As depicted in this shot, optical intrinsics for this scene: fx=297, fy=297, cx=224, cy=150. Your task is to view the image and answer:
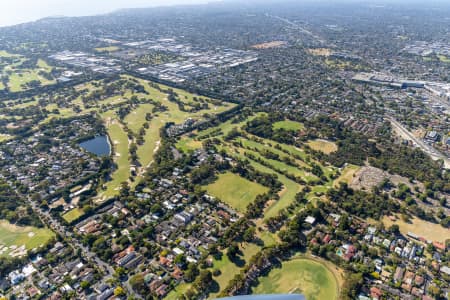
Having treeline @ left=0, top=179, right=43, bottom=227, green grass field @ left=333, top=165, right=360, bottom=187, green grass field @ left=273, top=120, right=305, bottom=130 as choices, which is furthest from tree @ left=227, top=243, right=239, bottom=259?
green grass field @ left=273, top=120, right=305, bottom=130

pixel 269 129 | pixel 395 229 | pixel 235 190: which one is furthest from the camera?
pixel 269 129

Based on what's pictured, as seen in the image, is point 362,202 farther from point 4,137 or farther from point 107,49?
point 107,49

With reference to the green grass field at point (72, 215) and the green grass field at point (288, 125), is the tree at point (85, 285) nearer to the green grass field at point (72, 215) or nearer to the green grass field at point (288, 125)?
the green grass field at point (72, 215)

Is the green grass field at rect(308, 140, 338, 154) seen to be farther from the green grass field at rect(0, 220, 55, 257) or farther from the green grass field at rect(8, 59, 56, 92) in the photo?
the green grass field at rect(8, 59, 56, 92)

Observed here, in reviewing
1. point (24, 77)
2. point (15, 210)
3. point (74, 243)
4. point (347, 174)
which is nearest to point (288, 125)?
point (347, 174)

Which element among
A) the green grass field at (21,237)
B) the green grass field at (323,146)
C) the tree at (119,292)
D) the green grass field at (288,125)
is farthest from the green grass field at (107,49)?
the tree at (119,292)

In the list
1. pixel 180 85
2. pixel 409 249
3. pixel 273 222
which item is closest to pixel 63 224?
pixel 273 222
